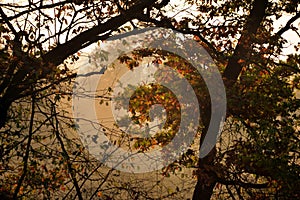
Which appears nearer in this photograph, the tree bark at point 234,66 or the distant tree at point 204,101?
the distant tree at point 204,101

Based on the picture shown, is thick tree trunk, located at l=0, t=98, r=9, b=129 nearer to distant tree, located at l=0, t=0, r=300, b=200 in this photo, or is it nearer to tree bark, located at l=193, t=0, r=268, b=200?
distant tree, located at l=0, t=0, r=300, b=200

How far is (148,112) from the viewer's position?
10.5 metres

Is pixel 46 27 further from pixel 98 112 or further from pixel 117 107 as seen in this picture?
pixel 117 107

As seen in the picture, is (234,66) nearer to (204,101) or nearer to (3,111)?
(204,101)

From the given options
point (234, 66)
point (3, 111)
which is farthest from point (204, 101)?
point (3, 111)

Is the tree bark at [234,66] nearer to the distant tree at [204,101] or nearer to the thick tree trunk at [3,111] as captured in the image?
the distant tree at [204,101]

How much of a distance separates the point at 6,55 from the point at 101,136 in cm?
329

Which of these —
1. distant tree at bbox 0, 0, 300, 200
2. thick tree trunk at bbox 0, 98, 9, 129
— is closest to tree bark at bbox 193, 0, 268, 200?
distant tree at bbox 0, 0, 300, 200

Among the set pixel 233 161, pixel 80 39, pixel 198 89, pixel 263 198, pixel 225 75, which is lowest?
pixel 263 198

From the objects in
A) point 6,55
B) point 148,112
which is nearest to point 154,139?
point 148,112

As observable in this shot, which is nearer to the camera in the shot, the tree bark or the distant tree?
the distant tree

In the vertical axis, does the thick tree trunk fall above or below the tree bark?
below

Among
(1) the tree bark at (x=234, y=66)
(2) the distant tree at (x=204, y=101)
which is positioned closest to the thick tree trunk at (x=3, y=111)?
(2) the distant tree at (x=204, y=101)

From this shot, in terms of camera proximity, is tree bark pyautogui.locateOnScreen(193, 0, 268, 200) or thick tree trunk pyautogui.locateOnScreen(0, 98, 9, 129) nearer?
thick tree trunk pyautogui.locateOnScreen(0, 98, 9, 129)
